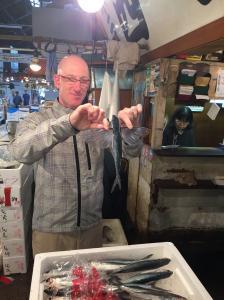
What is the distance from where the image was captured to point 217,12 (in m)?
2.37

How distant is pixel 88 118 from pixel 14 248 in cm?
292

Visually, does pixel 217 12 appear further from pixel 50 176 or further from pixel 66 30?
pixel 66 30

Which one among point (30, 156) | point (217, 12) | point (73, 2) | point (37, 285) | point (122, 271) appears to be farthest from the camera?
point (73, 2)

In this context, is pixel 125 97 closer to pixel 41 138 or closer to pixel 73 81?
pixel 73 81

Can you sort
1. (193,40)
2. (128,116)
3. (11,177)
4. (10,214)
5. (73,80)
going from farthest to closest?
(10,214)
(11,177)
(193,40)
(73,80)
(128,116)

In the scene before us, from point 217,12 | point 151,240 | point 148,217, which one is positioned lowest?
point 151,240

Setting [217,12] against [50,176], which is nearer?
[50,176]

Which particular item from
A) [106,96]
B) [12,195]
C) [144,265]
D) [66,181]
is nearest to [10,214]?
[12,195]

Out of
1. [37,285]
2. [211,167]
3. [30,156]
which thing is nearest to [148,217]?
[211,167]

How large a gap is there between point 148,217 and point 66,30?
372cm

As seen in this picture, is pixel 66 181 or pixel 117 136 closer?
pixel 117 136

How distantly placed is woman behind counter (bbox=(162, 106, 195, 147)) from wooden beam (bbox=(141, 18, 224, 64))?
4.16 ft

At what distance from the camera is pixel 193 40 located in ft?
9.33

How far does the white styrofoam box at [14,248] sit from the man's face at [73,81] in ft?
8.01
